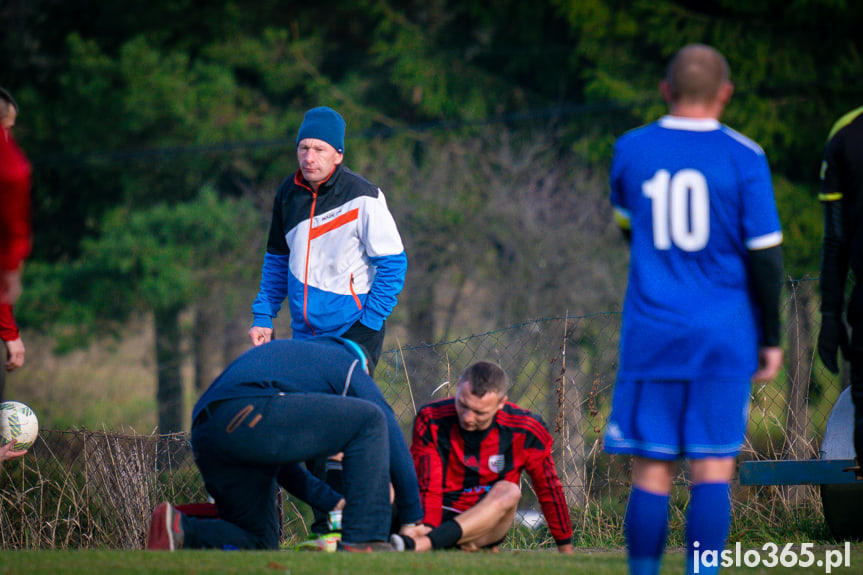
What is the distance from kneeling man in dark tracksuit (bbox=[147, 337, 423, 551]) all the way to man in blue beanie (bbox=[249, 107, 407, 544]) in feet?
1.96

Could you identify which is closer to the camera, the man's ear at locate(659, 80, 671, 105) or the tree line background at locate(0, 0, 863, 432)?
the man's ear at locate(659, 80, 671, 105)

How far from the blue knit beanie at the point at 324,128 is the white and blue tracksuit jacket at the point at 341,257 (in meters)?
0.15

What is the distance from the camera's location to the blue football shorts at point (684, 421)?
284cm

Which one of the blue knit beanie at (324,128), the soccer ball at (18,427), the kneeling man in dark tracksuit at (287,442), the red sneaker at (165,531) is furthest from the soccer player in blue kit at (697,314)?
the soccer ball at (18,427)

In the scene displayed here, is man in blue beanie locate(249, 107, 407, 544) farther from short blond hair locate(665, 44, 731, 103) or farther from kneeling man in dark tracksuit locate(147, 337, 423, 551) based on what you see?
short blond hair locate(665, 44, 731, 103)

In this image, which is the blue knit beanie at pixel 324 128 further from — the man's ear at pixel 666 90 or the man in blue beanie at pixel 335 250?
the man's ear at pixel 666 90

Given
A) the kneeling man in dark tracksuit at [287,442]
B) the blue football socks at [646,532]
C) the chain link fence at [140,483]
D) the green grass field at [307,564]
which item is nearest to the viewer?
the blue football socks at [646,532]

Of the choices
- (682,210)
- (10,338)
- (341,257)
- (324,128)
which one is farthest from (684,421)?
(10,338)

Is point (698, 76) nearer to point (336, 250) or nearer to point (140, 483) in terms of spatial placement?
point (336, 250)

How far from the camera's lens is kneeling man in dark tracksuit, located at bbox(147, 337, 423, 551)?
3605mm

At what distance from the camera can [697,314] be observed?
2844 millimetres

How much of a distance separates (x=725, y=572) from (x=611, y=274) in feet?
40.2

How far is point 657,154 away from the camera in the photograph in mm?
2916

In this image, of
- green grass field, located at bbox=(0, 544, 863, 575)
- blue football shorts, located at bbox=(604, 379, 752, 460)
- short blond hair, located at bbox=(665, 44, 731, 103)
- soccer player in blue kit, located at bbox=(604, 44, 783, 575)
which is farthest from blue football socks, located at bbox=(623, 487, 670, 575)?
short blond hair, located at bbox=(665, 44, 731, 103)
